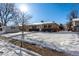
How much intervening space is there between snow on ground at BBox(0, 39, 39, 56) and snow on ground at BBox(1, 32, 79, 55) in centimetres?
16

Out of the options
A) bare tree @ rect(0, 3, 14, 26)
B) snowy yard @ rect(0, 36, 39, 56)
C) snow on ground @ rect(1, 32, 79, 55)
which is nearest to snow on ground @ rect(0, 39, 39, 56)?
snowy yard @ rect(0, 36, 39, 56)

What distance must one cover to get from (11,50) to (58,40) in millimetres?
690

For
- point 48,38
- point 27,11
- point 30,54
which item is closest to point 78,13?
point 48,38

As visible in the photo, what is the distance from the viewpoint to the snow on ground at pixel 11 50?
2.56 m

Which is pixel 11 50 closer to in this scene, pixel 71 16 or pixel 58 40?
pixel 58 40

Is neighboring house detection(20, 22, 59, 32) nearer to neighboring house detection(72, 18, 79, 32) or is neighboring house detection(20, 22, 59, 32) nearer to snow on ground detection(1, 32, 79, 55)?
snow on ground detection(1, 32, 79, 55)

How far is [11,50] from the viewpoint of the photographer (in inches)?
102

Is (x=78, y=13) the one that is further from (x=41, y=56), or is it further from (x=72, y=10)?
(x=41, y=56)

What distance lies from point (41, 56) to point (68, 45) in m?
0.41

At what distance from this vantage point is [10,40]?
2.67 m

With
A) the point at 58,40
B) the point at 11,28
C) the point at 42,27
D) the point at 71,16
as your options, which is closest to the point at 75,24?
the point at 71,16

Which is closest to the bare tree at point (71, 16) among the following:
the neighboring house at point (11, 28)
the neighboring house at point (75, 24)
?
the neighboring house at point (75, 24)

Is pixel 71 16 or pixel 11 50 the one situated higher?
pixel 71 16

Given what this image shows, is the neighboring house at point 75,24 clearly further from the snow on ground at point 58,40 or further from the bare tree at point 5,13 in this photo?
the bare tree at point 5,13
